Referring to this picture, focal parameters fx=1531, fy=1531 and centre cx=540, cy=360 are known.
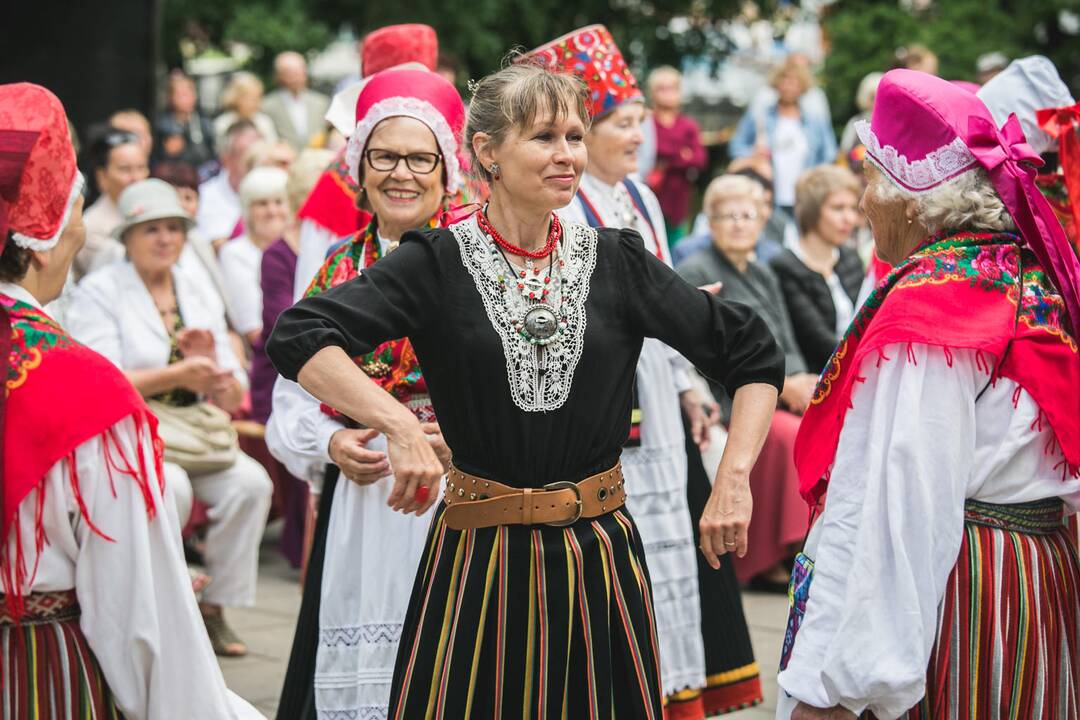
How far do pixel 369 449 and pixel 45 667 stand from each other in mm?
1161

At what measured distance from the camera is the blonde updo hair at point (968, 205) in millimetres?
3160

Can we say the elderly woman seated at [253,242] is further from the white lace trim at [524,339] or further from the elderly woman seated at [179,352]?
the white lace trim at [524,339]

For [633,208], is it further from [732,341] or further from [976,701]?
[976,701]

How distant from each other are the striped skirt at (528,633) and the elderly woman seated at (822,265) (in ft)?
15.3

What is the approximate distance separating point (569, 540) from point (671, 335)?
477mm

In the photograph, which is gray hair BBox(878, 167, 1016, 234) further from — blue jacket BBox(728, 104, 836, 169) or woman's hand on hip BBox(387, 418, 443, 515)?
blue jacket BBox(728, 104, 836, 169)

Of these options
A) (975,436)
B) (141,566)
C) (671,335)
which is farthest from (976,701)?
(141,566)

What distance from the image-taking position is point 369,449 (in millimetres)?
3873

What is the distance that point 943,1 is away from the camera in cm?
1736

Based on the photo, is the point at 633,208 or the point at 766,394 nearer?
the point at 766,394

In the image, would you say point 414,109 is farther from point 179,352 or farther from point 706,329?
point 179,352

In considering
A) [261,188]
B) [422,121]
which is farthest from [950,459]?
[261,188]

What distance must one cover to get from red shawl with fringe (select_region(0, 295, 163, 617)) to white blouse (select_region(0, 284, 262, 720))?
1cm

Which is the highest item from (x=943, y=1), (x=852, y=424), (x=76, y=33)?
(x=943, y=1)
